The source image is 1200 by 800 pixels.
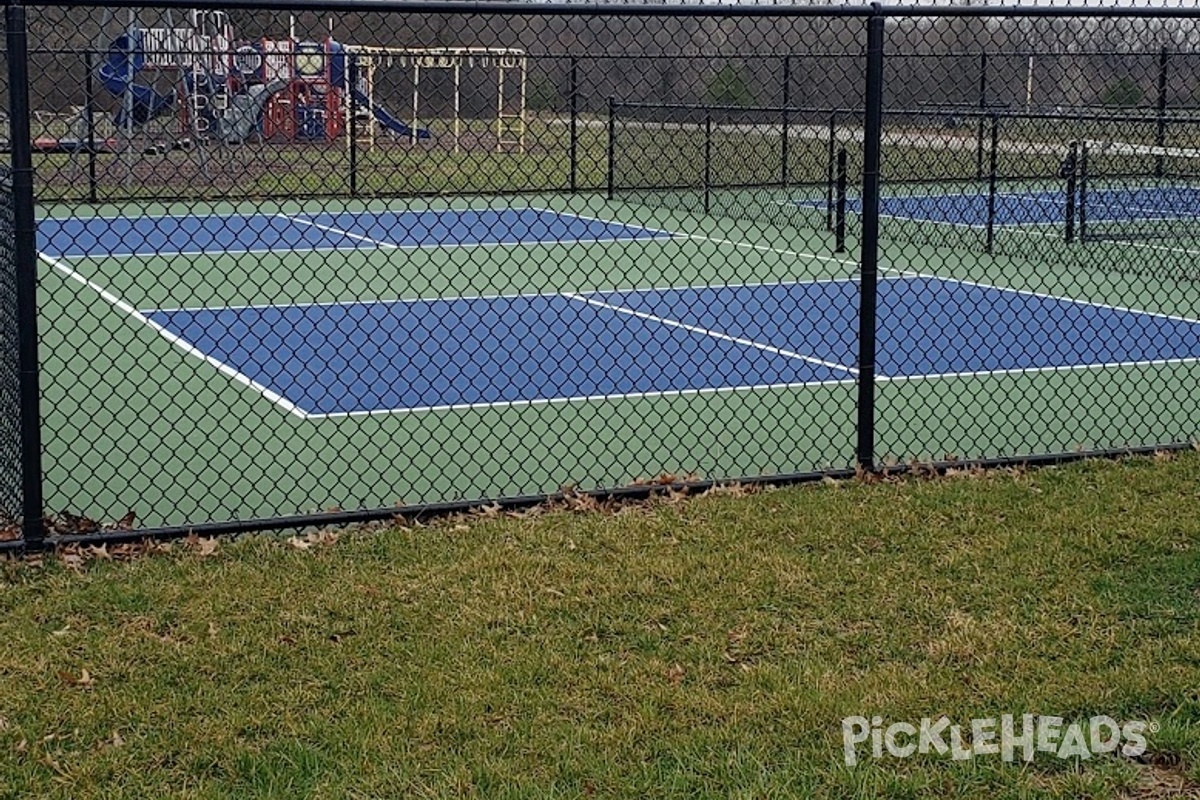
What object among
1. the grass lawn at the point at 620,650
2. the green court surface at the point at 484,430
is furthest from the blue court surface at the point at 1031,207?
the grass lawn at the point at 620,650

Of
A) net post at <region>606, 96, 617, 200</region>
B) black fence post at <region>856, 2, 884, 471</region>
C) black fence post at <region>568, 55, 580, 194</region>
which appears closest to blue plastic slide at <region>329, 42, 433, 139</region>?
black fence post at <region>568, 55, 580, 194</region>

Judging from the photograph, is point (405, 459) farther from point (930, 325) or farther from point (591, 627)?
point (930, 325)

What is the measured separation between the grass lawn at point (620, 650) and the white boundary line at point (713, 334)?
3598mm

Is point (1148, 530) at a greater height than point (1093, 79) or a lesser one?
lesser

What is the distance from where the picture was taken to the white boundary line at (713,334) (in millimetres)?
10109

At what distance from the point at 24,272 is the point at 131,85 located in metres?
14.5

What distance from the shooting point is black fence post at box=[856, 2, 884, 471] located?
262 inches

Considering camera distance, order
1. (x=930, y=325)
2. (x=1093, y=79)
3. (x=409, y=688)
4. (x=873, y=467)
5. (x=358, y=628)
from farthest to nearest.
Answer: (x=1093, y=79), (x=930, y=325), (x=873, y=467), (x=358, y=628), (x=409, y=688)

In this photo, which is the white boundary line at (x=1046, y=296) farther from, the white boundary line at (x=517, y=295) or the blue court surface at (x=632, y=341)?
the white boundary line at (x=517, y=295)

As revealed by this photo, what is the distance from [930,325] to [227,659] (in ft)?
25.6

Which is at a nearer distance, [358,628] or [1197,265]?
[358,628]

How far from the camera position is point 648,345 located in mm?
10781

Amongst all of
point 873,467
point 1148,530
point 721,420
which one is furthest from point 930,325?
point 1148,530

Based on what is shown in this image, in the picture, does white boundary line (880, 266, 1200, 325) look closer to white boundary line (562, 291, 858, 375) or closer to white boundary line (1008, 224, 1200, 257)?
white boundary line (1008, 224, 1200, 257)
